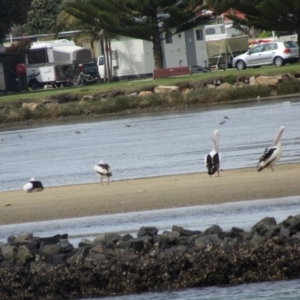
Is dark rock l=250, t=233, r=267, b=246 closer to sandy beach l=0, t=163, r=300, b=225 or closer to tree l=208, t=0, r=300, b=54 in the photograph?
sandy beach l=0, t=163, r=300, b=225

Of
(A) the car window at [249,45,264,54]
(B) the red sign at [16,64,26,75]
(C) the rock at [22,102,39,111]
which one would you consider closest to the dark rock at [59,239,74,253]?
(C) the rock at [22,102,39,111]

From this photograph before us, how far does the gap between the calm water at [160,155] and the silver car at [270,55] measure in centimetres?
1005

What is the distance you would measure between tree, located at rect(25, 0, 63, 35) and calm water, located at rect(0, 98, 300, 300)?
37.9m

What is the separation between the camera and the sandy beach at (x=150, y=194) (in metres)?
13.9

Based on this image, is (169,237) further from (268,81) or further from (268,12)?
(268,12)

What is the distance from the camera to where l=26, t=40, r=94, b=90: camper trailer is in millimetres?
52312

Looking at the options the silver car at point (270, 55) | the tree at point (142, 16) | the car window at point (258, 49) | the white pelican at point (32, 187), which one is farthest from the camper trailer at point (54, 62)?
the white pelican at point (32, 187)

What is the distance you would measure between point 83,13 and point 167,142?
24.2 m

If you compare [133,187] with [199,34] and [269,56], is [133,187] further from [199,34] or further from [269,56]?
[199,34]

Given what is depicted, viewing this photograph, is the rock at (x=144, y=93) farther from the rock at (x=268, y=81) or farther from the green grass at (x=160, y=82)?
the rock at (x=268, y=81)

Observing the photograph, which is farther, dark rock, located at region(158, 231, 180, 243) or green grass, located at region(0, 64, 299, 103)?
green grass, located at region(0, 64, 299, 103)

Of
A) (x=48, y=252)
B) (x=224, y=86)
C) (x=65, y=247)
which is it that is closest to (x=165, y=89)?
(x=224, y=86)

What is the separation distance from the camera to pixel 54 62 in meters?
A: 52.4

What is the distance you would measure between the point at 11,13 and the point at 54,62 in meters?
4.26
